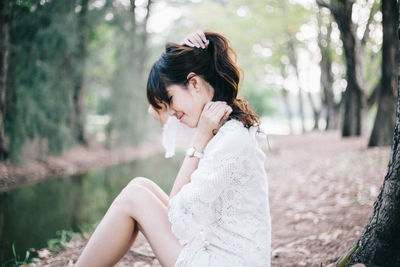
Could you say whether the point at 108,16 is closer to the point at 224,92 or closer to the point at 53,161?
the point at 53,161

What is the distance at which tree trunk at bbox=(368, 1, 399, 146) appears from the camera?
6188 millimetres

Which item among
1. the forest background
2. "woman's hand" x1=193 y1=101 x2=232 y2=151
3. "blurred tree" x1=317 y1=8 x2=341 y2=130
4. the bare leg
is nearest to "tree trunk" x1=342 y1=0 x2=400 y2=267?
"woman's hand" x1=193 y1=101 x2=232 y2=151

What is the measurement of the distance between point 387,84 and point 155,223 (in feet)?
20.6

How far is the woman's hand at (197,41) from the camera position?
5.80 ft

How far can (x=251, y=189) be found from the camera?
159cm

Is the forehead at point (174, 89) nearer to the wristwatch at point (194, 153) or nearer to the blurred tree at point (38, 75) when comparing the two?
the wristwatch at point (194, 153)

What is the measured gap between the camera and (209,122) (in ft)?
5.53

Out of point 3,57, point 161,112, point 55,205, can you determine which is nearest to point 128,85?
point 3,57

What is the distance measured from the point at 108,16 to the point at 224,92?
10317 mm

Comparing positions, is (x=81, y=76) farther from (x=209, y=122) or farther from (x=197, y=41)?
(x=209, y=122)

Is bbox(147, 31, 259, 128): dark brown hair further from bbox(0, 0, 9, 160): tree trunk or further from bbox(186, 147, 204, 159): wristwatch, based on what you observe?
bbox(0, 0, 9, 160): tree trunk

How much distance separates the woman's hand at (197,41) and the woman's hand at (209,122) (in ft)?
1.14

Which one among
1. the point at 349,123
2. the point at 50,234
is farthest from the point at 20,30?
the point at 349,123

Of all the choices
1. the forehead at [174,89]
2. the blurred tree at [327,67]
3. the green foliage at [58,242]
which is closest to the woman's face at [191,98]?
the forehead at [174,89]
